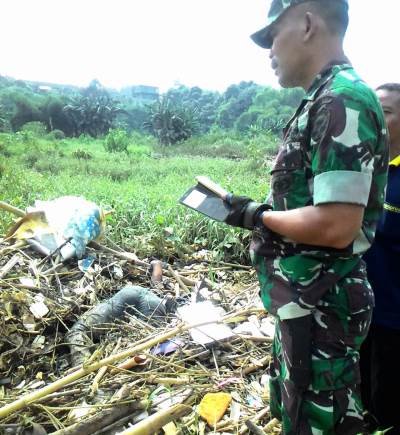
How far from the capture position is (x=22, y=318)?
2.25 meters

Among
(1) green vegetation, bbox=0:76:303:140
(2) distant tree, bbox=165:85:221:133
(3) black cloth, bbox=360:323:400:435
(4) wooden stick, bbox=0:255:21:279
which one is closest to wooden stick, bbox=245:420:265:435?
(3) black cloth, bbox=360:323:400:435

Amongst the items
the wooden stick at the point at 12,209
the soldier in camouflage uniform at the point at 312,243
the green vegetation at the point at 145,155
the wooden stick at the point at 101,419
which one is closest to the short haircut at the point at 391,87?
the soldier in camouflage uniform at the point at 312,243

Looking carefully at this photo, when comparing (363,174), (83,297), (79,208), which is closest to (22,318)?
(83,297)

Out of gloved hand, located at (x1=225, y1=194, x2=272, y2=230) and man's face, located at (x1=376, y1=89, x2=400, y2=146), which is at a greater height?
man's face, located at (x1=376, y1=89, x2=400, y2=146)

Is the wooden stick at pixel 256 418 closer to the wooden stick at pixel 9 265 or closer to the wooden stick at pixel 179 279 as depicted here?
the wooden stick at pixel 179 279

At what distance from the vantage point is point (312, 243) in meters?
1.10

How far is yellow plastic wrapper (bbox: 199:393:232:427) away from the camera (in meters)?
1.73

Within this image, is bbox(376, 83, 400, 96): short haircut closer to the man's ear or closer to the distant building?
the man's ear

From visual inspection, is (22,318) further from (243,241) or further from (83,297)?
(243,241)

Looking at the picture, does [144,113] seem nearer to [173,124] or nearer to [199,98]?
[199,98]

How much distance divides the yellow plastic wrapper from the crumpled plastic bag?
1.53m

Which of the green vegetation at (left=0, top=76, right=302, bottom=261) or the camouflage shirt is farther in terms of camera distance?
the green vegetation at (left=0, top=76, right=302, bottom=261)

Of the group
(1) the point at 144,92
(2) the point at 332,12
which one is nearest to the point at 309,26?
(2) the point at 332,12

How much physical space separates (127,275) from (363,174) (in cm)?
227
